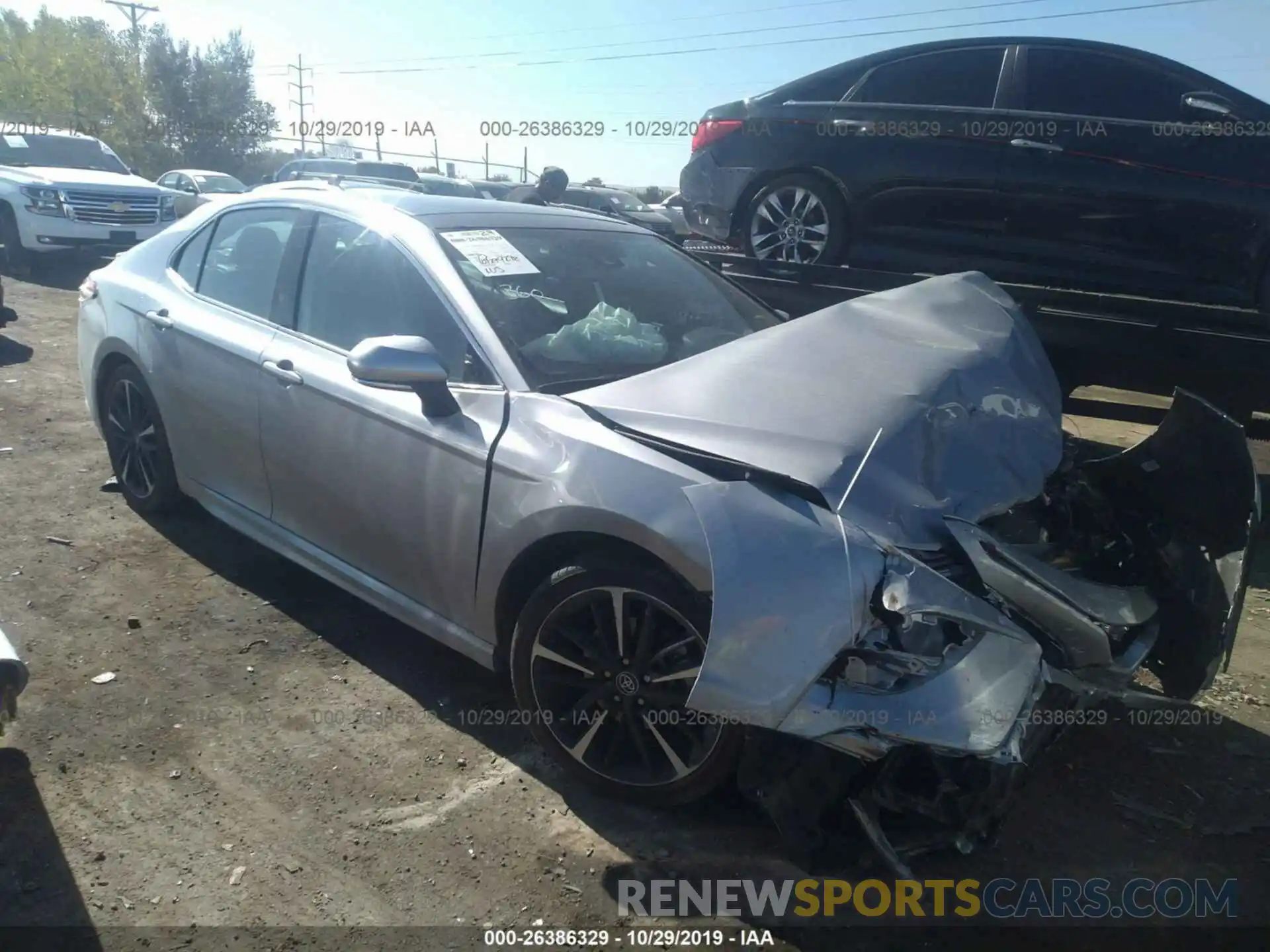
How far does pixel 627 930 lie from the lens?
2430mm

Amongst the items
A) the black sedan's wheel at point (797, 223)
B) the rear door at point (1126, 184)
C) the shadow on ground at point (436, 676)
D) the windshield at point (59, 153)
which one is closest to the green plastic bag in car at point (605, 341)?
the shadow on ground at point (436, 676)

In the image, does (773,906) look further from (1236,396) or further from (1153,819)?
(1236,396)

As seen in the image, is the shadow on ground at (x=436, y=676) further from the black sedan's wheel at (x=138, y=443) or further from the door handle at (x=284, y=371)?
the door handle at (x=284, y=371)

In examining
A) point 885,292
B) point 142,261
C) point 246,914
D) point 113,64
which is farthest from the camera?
point 113,64

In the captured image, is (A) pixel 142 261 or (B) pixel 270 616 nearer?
(B) pixel 270 616

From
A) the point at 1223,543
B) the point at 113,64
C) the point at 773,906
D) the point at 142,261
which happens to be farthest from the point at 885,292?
the point at 113,64

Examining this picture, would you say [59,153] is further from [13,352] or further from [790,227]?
[790,227]

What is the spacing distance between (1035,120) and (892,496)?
4.09 metres

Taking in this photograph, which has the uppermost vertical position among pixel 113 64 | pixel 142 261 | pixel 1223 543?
pixel 113 64

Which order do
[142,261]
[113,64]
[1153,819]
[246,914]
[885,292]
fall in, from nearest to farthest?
[246,914]
[1153,819]
[885,292]
[142,261]
[113,64]

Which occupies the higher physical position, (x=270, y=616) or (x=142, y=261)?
(x=142, y=261)

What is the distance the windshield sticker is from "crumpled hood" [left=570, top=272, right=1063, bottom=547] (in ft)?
2.28

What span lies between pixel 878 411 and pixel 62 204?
13269mm

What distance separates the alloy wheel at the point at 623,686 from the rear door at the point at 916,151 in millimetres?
3960
